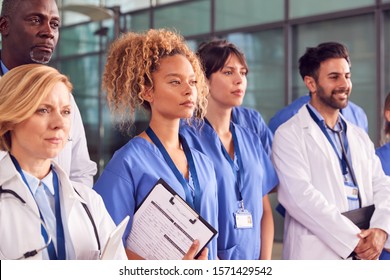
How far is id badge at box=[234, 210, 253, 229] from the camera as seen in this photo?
2.15m

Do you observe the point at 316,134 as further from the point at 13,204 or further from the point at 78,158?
the point at 13,204

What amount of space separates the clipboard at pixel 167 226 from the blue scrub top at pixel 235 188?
55 centimetres

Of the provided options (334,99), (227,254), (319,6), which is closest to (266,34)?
(319,6)

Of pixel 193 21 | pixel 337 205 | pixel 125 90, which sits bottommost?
pixel 337 205

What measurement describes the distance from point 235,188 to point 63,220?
1.02 metres

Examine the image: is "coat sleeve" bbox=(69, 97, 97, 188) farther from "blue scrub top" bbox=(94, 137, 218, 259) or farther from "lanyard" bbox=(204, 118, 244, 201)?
"lanyard" bbox=(204, 118, 244, 201)

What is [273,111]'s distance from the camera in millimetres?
6352

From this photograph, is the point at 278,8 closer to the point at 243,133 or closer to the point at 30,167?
the point at 243,133

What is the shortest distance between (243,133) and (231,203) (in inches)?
14.6

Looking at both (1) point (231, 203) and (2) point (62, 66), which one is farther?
(2) point (62, 66)

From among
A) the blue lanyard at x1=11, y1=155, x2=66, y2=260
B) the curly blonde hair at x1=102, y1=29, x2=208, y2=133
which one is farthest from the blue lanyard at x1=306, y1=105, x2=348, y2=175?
the blue lanyard at x1=11, y1=155, x2=66, y2=260

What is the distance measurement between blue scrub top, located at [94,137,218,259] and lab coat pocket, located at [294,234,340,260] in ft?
2.45

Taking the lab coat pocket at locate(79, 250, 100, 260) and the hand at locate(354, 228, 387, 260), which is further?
the hand at locate(354, 228, 387, 260)
